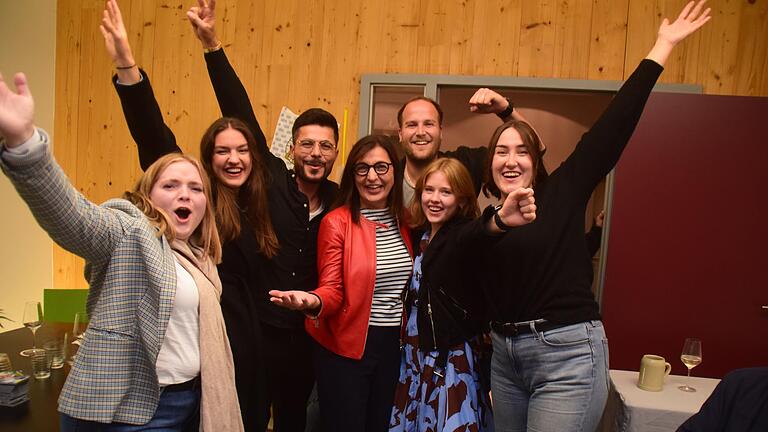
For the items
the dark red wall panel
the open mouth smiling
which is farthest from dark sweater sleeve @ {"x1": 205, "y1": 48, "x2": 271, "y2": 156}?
the dark red wall panel

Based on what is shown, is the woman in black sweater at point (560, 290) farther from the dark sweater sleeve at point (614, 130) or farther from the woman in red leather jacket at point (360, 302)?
the woman in red leather jacket at point (360, 302)

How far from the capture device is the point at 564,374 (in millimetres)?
1487

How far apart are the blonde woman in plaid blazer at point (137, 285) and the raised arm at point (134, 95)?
353 mm

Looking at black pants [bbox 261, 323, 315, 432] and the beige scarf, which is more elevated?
the beige scarf

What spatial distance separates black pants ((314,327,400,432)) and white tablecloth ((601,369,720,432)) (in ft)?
2.85

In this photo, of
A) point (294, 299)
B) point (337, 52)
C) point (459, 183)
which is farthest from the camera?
point (337, 52)

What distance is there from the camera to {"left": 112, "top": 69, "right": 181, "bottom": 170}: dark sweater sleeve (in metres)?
1.69

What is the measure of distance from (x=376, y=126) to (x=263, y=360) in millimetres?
2166

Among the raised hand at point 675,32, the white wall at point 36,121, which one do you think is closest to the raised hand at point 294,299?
the raised hand at point 675,32

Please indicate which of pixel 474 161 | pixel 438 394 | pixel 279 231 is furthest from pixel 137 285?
pixel 474 161

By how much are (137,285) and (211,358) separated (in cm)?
30

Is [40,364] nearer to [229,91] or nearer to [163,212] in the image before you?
[163,212]

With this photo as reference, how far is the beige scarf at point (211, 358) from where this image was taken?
138 centimetres

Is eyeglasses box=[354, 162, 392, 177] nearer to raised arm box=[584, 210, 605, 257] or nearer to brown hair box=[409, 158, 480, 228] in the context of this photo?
brown hair box=[409, 158, 480, 228]
